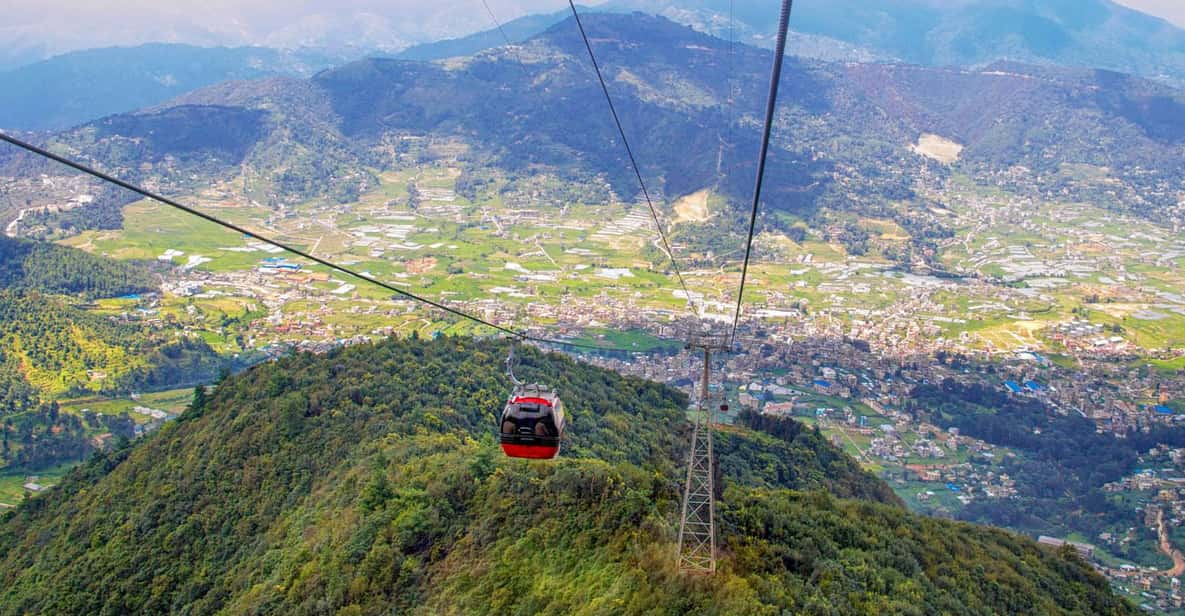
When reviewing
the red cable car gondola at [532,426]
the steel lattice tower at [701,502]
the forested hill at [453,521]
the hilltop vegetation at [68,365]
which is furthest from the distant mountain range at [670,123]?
the red cable car gondola at [532,426]

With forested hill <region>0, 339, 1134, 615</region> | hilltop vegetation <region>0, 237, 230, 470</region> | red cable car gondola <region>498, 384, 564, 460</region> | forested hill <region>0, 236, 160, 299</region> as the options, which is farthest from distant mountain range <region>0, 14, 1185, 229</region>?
red cable car gondola <region>498, 384, 564, 460</region>

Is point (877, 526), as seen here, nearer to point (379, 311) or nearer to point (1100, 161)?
point (379, 311)

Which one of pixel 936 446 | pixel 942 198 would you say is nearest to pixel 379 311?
pixel 936 446

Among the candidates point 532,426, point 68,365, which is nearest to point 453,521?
point 532,426

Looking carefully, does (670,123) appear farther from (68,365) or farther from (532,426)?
(532,426)

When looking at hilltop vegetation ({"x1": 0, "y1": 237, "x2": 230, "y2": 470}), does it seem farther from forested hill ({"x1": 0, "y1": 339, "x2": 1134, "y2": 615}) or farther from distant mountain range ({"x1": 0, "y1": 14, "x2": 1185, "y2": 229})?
distant mountain range ({"x1": 0, "y1": 14, "x2": 1185, "y2": 229})

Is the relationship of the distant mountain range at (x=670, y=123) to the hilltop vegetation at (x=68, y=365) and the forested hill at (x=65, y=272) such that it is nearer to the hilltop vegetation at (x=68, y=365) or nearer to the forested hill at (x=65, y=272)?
the forested hill at (x=65, y=272)
